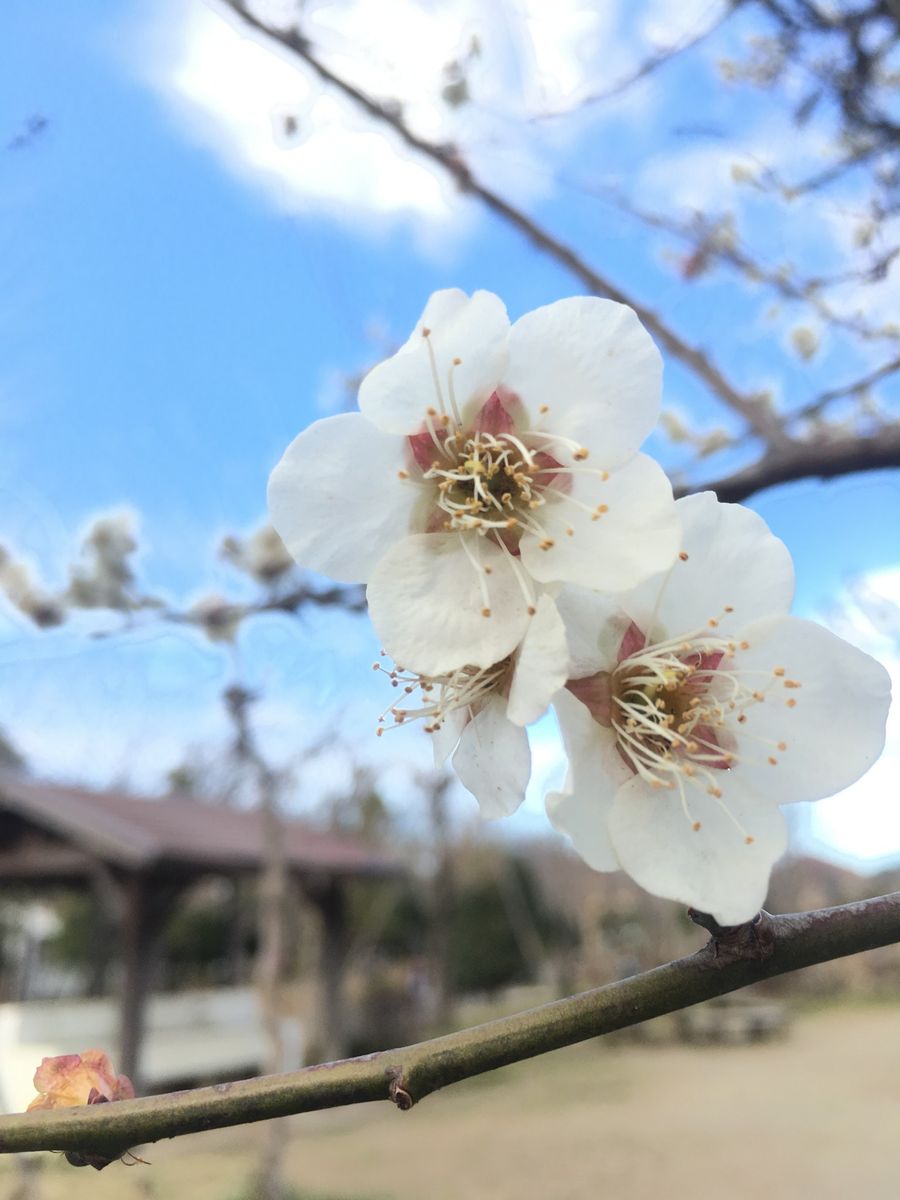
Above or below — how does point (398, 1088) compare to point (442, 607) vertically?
below

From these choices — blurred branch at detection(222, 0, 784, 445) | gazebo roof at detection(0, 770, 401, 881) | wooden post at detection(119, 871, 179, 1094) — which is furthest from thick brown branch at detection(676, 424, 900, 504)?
wooden post at detection(119, 871, 179, 1094)

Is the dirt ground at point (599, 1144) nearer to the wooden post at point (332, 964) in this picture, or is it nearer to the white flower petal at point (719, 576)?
the wooden post at point (332, 964)

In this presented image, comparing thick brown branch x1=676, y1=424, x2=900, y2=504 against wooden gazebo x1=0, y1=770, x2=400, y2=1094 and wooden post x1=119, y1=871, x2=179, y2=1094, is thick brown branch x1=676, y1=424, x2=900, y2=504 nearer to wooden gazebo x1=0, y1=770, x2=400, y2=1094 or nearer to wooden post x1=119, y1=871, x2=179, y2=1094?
wooden gazebo x1=0, y1=770, x2=400, y2=1094

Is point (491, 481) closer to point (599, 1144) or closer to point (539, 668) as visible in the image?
point (539, 668)

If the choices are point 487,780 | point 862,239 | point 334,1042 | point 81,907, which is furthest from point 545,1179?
point 81,907

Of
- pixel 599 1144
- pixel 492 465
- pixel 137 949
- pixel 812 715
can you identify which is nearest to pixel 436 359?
pixel 492 465

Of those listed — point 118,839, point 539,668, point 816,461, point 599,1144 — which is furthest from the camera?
point 118,839
